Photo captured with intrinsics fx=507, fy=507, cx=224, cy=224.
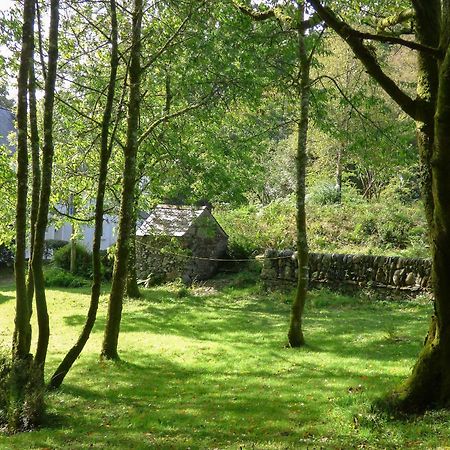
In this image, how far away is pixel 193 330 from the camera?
12.1 meters

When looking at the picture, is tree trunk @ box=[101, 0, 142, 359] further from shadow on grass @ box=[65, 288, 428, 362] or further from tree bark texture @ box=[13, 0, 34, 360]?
shadow on grass @ box=[65, 288, 428, 362]

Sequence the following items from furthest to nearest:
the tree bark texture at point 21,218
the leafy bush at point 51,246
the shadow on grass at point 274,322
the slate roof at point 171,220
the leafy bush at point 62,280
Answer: the leafy bush at point 51,246
the leafy bush at point 62,280
the slate roof at point 171,220
the shadow on grass at point 274,322
the tree bark texture at point 21,218

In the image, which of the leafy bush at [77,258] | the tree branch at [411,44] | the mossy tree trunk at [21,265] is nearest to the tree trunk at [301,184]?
the tree branch at [411,44]

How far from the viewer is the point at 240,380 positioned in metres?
7.91

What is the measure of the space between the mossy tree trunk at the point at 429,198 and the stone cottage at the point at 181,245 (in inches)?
503

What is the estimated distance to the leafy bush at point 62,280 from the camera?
20.4m

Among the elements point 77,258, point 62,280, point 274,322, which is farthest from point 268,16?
point 77,258

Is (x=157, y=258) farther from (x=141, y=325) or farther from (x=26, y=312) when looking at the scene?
(x=26, y=312)

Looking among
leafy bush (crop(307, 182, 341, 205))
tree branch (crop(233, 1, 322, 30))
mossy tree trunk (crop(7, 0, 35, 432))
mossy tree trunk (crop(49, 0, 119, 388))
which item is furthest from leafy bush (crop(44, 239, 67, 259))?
tree branch (crop(233, 1, 322, 30))

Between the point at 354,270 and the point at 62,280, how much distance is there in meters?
12.0

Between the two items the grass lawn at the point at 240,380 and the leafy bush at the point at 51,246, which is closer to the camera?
the grass lawn at the point at 240,380

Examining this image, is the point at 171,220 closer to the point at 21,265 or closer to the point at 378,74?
the point at 21,265

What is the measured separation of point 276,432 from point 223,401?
154cm

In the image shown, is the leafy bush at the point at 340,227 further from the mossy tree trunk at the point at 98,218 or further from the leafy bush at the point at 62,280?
the mossy tree trunk at the point at 98,218
